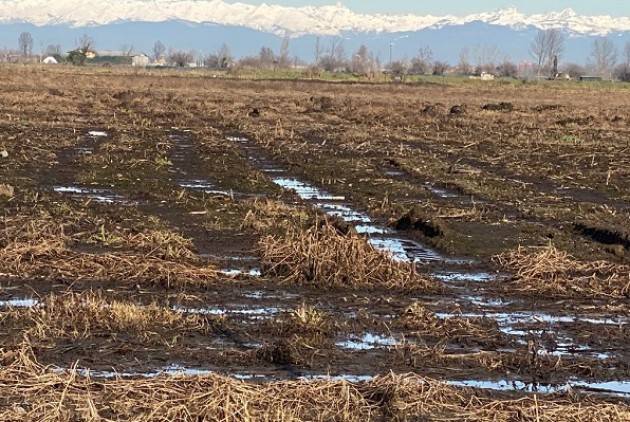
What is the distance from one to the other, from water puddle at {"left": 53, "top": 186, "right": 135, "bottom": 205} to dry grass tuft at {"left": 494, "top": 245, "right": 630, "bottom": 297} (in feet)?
20.8

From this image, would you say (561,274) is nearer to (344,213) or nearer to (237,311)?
(237,311)

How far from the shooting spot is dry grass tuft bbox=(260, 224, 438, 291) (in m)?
9.39

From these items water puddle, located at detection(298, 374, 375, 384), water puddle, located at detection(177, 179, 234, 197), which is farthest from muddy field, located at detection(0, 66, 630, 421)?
water puddle, located at detection(177, 179, 234, 197)

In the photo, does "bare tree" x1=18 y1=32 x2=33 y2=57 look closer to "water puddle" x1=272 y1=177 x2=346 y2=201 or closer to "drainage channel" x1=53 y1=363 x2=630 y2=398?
"water puddle" x1=272 y1=177 x2=346 y2=201

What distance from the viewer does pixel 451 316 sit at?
827 centimetres

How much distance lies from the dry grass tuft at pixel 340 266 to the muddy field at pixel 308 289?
0.08 feet

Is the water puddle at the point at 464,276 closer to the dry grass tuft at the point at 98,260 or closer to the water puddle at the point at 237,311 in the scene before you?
the water puddle at the point at 237,311

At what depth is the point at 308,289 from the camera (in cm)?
931

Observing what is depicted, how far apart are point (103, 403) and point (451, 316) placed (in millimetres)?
3691

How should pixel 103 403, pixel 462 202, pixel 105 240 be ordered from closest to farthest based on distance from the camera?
pixel 103 403, pixel 105 240, pixel 462 202

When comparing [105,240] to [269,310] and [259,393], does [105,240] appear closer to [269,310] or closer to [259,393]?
[269,310]

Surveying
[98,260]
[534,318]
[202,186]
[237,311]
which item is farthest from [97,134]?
[534,318]

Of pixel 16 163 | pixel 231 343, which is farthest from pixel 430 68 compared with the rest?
pixel 231 343

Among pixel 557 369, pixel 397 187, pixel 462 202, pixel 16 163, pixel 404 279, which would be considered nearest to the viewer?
pixel 557 369
